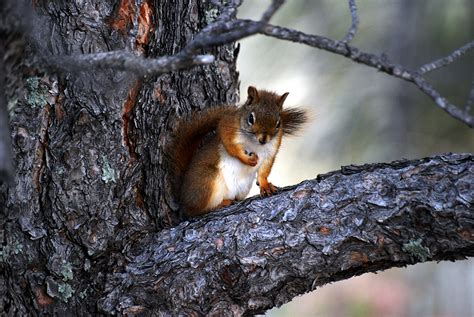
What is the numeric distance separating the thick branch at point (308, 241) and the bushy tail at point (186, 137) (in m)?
0.30

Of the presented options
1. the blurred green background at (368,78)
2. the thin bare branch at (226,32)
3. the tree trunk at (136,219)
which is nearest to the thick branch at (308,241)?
the tree trunk at (136,219)

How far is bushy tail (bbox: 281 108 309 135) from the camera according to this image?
7.59 feet

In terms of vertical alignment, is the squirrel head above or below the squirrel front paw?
above

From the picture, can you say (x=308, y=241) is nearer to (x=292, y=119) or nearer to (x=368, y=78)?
(x=292, y=119)

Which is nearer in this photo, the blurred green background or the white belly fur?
the white belly fur

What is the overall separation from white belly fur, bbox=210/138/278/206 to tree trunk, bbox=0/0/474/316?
355mm

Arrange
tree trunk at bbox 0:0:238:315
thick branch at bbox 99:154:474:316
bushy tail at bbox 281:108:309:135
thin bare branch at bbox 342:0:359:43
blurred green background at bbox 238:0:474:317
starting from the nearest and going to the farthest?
1. thin bare branch at bbox 342:0:359:43
2. thick branch at bbox 99:154:474:316
3. tree trunk at bbox 0:0:238:315
4. bushy tail at bbox 281:108:309:135
5. blurred green background at bbox 238:0:474:317

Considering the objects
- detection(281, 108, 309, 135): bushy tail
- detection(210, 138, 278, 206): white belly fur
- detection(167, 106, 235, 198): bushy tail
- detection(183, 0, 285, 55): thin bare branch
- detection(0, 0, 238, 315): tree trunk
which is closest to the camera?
detection(183, 0, 285, 55): thin bare branch

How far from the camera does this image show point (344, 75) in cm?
409

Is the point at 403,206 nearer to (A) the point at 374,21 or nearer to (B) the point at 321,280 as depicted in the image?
(B) the point at 321,280

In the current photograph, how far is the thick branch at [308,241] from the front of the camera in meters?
1.56

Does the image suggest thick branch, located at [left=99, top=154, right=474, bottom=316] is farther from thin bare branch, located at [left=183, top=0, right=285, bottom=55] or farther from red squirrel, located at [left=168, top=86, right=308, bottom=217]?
thin bare branch, located at [left=183, top=0, right=285, bottom=55]

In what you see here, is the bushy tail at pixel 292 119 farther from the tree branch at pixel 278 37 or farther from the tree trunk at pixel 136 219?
the tree branch at pixel 278 37

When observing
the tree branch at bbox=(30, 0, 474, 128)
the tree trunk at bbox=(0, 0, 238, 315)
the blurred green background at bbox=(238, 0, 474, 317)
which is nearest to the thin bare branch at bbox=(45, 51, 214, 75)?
the tree branch at bbox=(30, 0, 474, 128)
